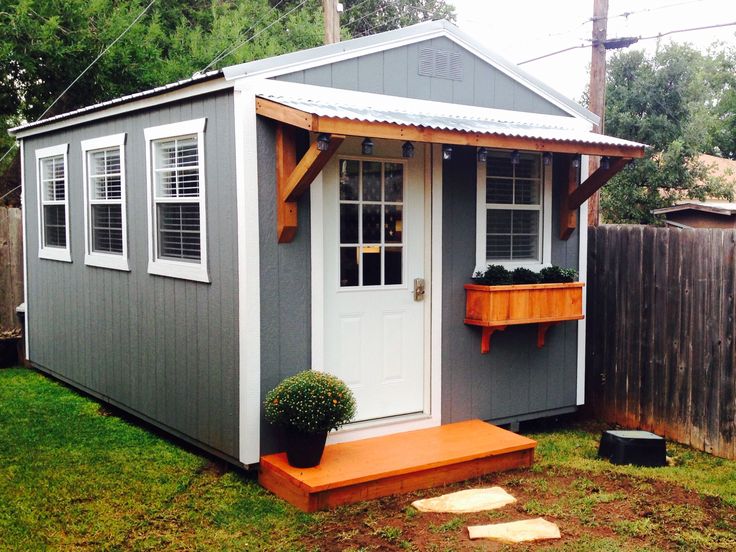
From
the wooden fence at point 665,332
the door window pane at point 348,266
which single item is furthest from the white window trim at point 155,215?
the wooden fence at point 665,332

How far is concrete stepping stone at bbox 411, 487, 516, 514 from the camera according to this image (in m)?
4.80

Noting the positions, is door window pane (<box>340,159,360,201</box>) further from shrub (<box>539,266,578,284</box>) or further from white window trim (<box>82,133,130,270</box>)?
white window trim (<box>82,133,130,270</box>)

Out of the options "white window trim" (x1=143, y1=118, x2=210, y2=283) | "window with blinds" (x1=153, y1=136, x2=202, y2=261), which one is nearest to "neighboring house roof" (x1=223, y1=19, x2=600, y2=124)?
"white window trim" (x1=143, y1=118, x2=210, y2=283)

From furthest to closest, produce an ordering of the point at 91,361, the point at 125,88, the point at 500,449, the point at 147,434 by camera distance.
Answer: the point at 125,88, the point at 91,361, the point at 147,434, the point at 500,449

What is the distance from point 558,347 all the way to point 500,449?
158 centimetres

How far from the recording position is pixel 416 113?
18.9 ft

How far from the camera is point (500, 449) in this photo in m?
5.54

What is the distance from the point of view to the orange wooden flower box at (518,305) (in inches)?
236

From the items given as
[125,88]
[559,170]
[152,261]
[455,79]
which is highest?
[125,88]

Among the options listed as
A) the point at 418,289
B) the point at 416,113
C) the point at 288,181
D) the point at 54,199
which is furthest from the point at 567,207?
the point at 54,199

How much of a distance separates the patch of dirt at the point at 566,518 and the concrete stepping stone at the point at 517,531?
0.05 metres

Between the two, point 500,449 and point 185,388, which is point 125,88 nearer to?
point 185,388

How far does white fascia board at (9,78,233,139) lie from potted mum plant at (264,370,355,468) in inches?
77.4

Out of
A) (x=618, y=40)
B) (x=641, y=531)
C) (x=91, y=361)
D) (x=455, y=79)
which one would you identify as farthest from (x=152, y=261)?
(x=618, y=40)
